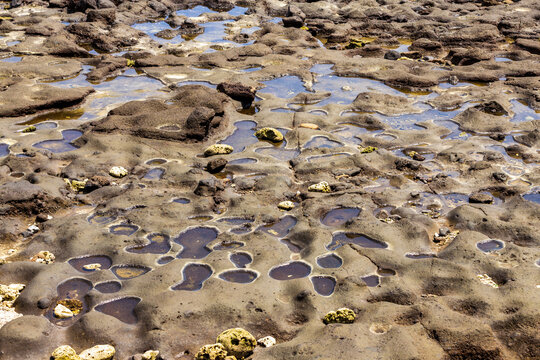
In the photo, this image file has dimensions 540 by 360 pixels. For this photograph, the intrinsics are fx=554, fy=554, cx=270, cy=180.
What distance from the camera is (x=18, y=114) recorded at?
11.0m

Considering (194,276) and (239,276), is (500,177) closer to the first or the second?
(239,276)

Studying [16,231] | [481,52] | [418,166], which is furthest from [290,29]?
[16,231]

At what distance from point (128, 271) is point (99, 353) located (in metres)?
1.55

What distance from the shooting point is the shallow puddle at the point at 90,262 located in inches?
262

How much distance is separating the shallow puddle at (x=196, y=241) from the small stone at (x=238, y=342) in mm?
1756

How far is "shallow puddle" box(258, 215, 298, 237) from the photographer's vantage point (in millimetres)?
7434

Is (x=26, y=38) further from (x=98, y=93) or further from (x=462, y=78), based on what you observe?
(x=462, y=78)

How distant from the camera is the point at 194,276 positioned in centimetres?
647

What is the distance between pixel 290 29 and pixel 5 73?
8.63 m

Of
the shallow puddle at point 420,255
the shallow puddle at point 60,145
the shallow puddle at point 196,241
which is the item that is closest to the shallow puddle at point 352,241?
the shallow puddle at point 420,255

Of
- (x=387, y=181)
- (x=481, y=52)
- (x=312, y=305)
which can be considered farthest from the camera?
(x=481, y=52)

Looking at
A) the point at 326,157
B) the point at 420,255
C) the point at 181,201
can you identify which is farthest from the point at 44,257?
the point at 326,157

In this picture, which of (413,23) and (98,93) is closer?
(98,93)

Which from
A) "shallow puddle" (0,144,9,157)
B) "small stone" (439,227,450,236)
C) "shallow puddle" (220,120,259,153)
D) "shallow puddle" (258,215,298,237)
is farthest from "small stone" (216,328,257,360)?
"shallow puddle" (0,144,9,157)
